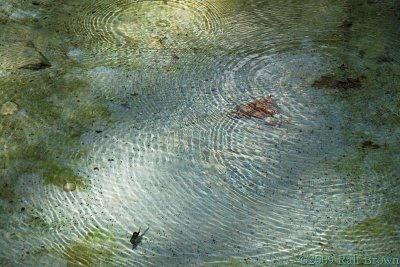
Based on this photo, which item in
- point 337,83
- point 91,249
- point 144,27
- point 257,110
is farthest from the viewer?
point 144,27

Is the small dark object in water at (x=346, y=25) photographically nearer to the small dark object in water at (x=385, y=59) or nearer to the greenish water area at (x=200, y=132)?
the greenish water area at (x=200, y=132)

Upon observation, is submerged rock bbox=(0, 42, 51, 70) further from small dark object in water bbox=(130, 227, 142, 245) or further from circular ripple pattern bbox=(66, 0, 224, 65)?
small dark object in water bbox=(130, 227, 142, 245)

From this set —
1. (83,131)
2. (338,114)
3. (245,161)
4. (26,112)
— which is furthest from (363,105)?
(26,112)

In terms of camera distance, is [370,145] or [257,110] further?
[257,110]

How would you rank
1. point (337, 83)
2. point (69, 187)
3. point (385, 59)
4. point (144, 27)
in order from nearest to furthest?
point (69, 187)
point (337, 83)
point (385, 59)
point (144, 27)

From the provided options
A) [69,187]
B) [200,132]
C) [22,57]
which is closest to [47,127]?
[69,187]

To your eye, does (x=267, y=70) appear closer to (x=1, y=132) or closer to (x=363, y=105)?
(x=363, y=105)

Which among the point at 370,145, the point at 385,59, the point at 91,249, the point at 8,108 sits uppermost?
the point at 385,59

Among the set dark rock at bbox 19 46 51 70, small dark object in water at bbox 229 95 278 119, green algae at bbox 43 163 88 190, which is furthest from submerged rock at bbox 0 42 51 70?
small dark object in water at bbox 229 95 278 119

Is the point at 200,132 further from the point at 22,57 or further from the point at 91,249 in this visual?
the point at 22,57
